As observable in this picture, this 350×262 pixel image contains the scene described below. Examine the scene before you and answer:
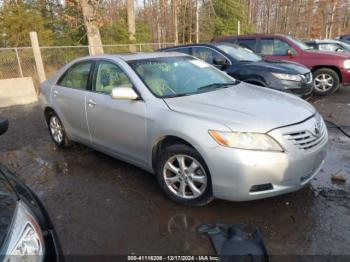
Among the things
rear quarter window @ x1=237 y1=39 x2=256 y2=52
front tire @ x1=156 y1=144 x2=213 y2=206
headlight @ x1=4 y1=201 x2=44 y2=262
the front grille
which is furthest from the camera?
rear quarter window @ x1=237 y1=39 x2=256 y2=52

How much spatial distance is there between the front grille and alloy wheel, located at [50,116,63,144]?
3793 mm

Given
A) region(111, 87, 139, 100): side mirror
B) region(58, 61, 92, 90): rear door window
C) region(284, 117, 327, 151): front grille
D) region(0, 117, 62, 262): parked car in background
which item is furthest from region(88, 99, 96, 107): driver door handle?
region(284, 117, 327, 151): front grille

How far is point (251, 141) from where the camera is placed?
2.82m

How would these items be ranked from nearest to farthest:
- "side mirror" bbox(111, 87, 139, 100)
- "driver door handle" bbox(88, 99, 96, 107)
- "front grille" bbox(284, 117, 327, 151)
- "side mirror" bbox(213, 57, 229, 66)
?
1. "front grille" bbox(284, 117, 327, 151)
2. "side mirror" bbox(111, 87, 139, 100)
3. "driver door handle" bbox(88, 99, 96, 107)
4. "side mirror" bbox(213, 57, 229, 66)

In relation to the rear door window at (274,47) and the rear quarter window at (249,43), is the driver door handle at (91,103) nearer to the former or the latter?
the rear quarter window at (249,43)

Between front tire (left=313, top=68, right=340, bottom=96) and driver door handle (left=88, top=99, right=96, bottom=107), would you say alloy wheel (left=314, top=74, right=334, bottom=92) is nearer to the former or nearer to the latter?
front tire (left=313, top=68, right=340, bottom=96)

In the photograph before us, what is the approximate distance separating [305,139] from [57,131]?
159 inches

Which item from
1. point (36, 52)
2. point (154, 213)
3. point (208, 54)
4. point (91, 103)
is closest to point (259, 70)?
point (208, 54)

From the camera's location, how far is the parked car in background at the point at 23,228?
4.73ft

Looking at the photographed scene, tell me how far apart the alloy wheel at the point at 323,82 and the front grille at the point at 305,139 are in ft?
20.3

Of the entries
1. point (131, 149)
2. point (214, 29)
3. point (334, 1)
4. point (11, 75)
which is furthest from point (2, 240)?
point (334, 1)

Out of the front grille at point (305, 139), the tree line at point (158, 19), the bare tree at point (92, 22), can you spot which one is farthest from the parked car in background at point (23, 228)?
the tree line at point (158, 19)

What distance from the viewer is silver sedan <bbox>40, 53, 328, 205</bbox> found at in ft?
9.30

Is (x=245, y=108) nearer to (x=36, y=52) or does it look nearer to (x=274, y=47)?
(x=274, y=47)
